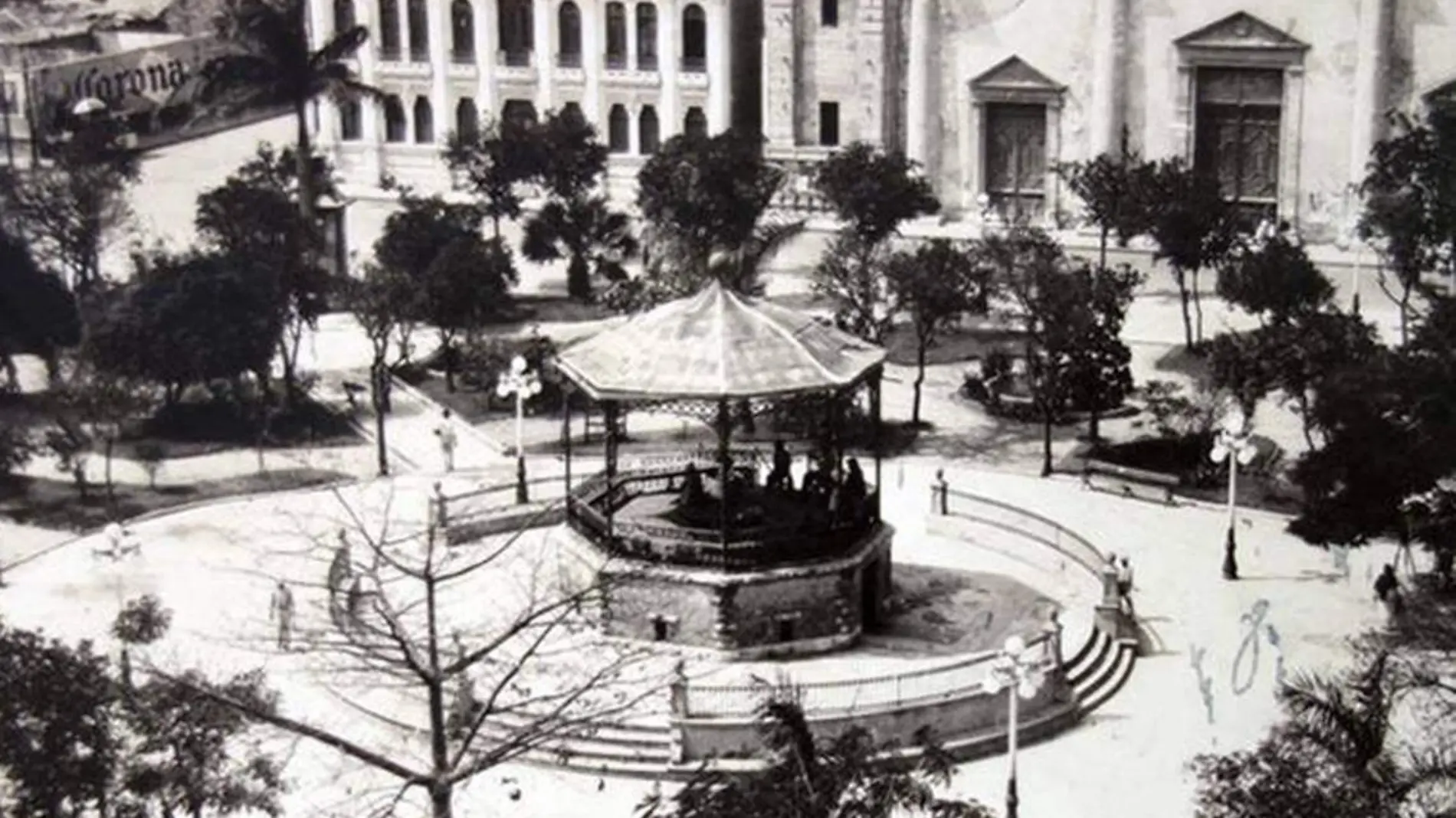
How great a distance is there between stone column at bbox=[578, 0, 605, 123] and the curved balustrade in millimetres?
34764

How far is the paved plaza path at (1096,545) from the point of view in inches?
1248

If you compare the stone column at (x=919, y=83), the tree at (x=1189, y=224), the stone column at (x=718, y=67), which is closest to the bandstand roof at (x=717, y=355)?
the tree at (x=1189, y=224)

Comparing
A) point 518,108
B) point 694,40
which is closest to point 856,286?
point 694,40

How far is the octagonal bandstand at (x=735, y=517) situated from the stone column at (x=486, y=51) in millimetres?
35640

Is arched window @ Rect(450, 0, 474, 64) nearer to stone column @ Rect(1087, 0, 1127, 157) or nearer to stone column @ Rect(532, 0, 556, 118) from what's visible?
stone column @ Rect(532, 0, 556, 118)

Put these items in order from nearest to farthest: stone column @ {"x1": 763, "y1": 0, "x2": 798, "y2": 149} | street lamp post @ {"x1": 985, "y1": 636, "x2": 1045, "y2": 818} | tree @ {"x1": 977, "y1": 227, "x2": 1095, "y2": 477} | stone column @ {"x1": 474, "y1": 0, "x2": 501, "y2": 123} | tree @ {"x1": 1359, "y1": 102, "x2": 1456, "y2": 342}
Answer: street lamp post @ {"x1": 985, "y1": 636, "x2": 1045, "y2": 818} < tree @ {"x1": 977, "y1": 227, "x2": 1095, "y2": 477} < tree @ {"x1": 1359, "y1": 102, "x2": 1456, "y2": 342} < stone column @ {"x1": 763, "y1": 0, "x2": 798, "y2": 149} < stone column @ {"x1": 474, "y1": 0, "x2": 501, "y2": 123}

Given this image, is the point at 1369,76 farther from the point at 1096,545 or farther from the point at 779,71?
the point at 1096,545

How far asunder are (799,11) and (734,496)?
3313 centimetres

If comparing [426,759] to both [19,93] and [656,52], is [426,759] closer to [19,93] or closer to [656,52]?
[656,52]

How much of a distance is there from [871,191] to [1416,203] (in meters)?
13.7

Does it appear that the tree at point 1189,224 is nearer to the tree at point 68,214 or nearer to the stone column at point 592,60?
the stone column at point 592,60

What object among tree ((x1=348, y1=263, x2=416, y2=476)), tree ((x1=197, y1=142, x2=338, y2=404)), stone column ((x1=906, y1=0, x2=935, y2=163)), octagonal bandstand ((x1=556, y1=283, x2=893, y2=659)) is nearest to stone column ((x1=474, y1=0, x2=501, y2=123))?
tree ((x1=197, y1=142, x2=338, y2=404))

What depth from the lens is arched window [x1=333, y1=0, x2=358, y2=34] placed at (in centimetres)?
7338

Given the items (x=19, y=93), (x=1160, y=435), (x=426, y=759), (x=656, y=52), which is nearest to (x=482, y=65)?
(x=656, y=52)
